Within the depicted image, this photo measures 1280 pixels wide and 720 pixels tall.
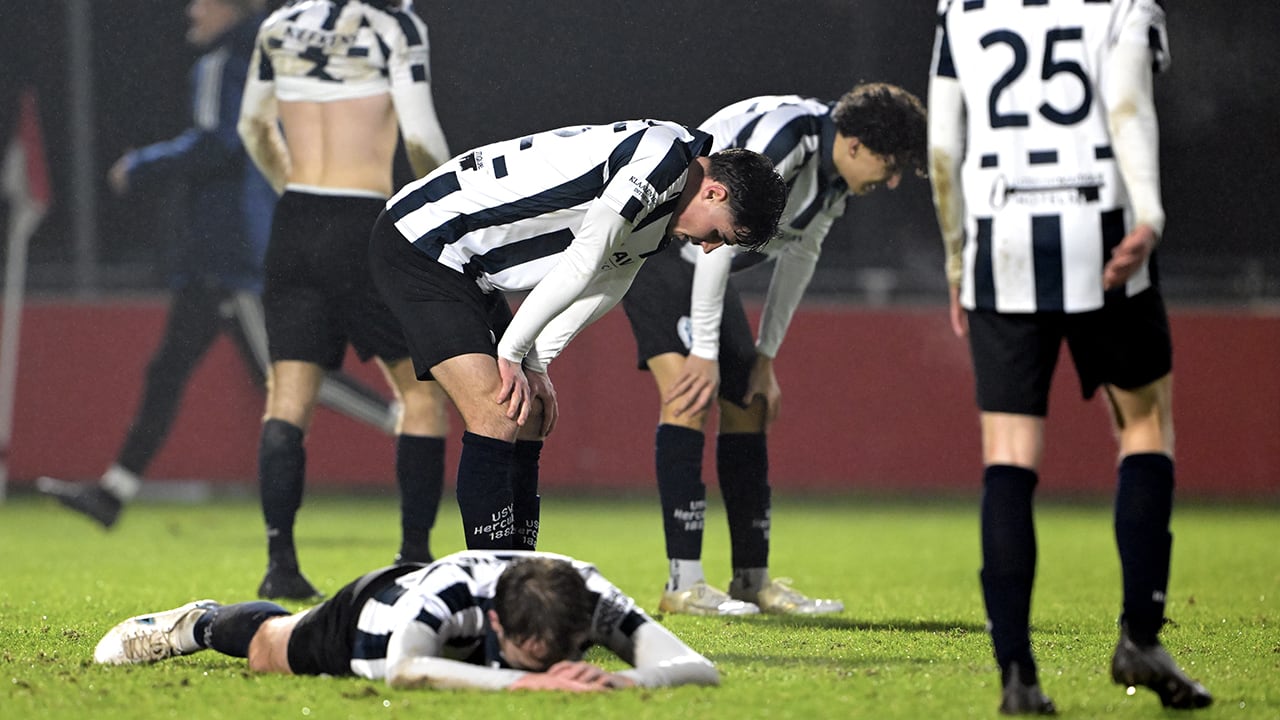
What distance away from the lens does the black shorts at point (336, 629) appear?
142 inches

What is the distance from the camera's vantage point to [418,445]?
5.98 m

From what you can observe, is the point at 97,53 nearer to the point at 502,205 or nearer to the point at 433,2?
the point at 433,2

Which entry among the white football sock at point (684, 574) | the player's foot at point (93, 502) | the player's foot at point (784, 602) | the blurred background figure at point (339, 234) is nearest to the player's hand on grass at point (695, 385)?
the white football sock at point (684, 574)

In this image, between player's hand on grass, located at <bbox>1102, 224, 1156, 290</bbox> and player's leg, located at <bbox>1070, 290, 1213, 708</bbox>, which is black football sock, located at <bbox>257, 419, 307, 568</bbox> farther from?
player's hand on grass, located at <bbox>1102, 224, 1156, 290</bbox>

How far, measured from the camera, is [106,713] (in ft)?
11.1

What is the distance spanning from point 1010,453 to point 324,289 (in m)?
3.24

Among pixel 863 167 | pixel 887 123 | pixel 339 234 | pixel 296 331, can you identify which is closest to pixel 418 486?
pixel 296 331

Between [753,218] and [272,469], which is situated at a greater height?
[753,218]

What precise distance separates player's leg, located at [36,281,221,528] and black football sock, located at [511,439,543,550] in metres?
4.18

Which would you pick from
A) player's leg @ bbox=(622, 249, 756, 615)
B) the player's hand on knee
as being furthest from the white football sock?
the player's hand on knee

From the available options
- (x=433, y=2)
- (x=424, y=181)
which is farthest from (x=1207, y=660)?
(x=433, y=2)

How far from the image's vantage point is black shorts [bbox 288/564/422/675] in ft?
11.9

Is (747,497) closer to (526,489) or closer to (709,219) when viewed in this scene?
(526,489)

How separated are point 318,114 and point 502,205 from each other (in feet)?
6.15
